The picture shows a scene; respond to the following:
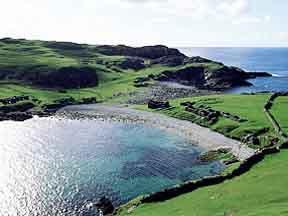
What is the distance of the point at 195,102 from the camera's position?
17750 cm

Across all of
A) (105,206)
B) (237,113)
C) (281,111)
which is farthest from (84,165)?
(281,111)

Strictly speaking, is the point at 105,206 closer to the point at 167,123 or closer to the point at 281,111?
the point at 167,123

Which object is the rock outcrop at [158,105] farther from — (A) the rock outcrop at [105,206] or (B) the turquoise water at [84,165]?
(A) the rock outcrop at [105,206]

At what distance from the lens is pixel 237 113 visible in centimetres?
14850

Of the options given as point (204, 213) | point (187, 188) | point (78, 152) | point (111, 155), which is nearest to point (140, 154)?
point (111, 155)

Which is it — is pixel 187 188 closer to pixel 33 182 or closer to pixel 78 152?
pixel 33 182

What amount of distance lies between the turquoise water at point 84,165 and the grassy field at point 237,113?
14.1 metres

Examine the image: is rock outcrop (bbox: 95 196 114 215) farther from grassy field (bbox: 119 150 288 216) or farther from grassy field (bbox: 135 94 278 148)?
grassy field (bbox: 135 94 278 148)

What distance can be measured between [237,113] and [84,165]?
62.3 m

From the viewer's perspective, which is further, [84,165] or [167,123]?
[167,123]

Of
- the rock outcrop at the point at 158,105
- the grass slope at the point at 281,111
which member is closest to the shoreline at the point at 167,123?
the rock outcrop at the point at 158,105

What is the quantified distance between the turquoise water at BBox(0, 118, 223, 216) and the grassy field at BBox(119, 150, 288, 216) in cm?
1462

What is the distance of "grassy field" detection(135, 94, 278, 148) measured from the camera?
4938 inches

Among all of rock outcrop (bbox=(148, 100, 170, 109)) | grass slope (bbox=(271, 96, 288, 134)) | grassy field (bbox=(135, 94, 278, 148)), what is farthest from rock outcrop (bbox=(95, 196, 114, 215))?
rock outcrop (bbox=(148, 100, 170, 109))
